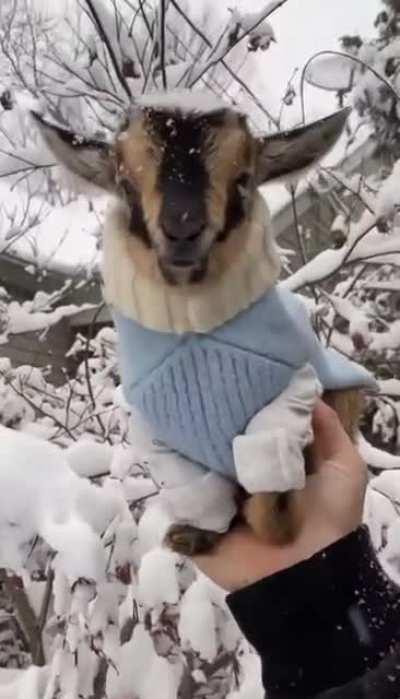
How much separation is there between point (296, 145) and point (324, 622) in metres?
0.53

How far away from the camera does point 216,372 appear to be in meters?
1.13

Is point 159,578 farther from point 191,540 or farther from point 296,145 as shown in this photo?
point 296,145

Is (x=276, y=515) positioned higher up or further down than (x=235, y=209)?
further down

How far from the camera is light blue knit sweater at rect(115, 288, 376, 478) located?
1.13m

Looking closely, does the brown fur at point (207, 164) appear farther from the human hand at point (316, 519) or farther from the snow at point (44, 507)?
the snow at point (44, 507)

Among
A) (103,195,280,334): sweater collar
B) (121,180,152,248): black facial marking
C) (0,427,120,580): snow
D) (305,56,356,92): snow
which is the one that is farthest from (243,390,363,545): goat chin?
(305,56,356,92): snow

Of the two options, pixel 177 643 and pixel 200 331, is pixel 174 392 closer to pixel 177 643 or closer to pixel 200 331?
pixel 200 331

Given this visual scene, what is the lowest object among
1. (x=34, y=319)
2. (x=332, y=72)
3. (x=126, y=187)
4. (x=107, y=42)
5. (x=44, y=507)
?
(x=34, y=319)

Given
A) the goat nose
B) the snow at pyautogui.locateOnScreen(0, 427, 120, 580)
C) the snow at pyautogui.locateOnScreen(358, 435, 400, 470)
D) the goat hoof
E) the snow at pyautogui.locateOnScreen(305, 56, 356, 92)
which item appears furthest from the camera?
the snow at pyautogui.locateOnScreen(305, 56, 356, 92)

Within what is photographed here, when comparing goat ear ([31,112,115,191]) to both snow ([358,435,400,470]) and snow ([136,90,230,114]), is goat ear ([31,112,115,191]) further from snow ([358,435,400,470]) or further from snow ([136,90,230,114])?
snow ([358,435,400,470])

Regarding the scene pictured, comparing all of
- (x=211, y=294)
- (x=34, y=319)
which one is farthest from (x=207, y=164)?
(x=34, y=319)

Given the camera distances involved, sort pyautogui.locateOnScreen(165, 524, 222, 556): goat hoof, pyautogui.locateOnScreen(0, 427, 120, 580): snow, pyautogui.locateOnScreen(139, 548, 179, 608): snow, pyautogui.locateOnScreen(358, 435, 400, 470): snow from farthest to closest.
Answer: pyautogui.locateOnScreen(358, 435, 400, 470): snow → pyautogui.locateOnScreen(139, 548, 179, 608): snow → pyautogui.locateOnScreen(0, 427, 120, 580): snow → pyautogui.locateOnScreen(165, 524, 222, 556): goat hoof

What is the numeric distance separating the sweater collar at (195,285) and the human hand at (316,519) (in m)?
0.20

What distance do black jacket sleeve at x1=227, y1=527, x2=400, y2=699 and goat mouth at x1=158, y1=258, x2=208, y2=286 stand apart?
33 cm
